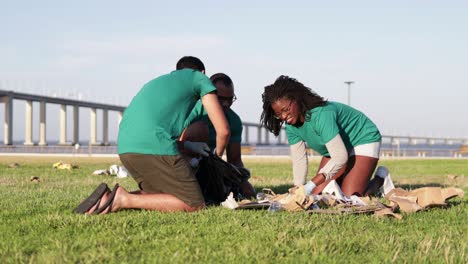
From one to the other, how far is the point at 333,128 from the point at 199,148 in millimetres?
1221

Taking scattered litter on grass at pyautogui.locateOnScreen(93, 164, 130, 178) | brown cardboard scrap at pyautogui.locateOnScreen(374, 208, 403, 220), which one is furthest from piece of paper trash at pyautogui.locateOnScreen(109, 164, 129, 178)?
brown cardboard scrap at pyautogui.locateOnScreen(374, 208, 403, 220)

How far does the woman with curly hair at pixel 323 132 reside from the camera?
5848mm

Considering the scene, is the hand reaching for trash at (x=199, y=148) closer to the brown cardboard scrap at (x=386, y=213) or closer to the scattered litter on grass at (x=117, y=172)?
the brown cardboard scrap at (x=386, y=213)

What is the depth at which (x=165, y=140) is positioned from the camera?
5.02m

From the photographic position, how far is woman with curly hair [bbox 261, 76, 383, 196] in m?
5.85

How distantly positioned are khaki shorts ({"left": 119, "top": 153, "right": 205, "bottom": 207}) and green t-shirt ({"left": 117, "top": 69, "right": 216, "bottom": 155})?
0.06 meters

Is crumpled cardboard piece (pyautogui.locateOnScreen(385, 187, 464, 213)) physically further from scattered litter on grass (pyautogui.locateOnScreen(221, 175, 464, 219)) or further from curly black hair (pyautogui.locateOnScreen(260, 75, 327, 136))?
curly black hair (pyautogui.locateOnScreen(260, 75, 327, 136))

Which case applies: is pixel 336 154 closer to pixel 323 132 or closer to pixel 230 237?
pixel 323 132

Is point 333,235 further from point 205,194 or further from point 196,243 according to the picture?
point 205,194

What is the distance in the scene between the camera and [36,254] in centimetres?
330

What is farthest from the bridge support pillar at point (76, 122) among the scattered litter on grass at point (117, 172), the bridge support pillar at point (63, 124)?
the scattered litter on grass at point (117, 172)

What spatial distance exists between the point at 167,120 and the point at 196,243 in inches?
65.5

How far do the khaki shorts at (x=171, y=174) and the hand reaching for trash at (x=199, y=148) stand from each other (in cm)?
68

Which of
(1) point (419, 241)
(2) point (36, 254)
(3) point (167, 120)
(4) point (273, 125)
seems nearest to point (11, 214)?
(3) point (167, 120)
